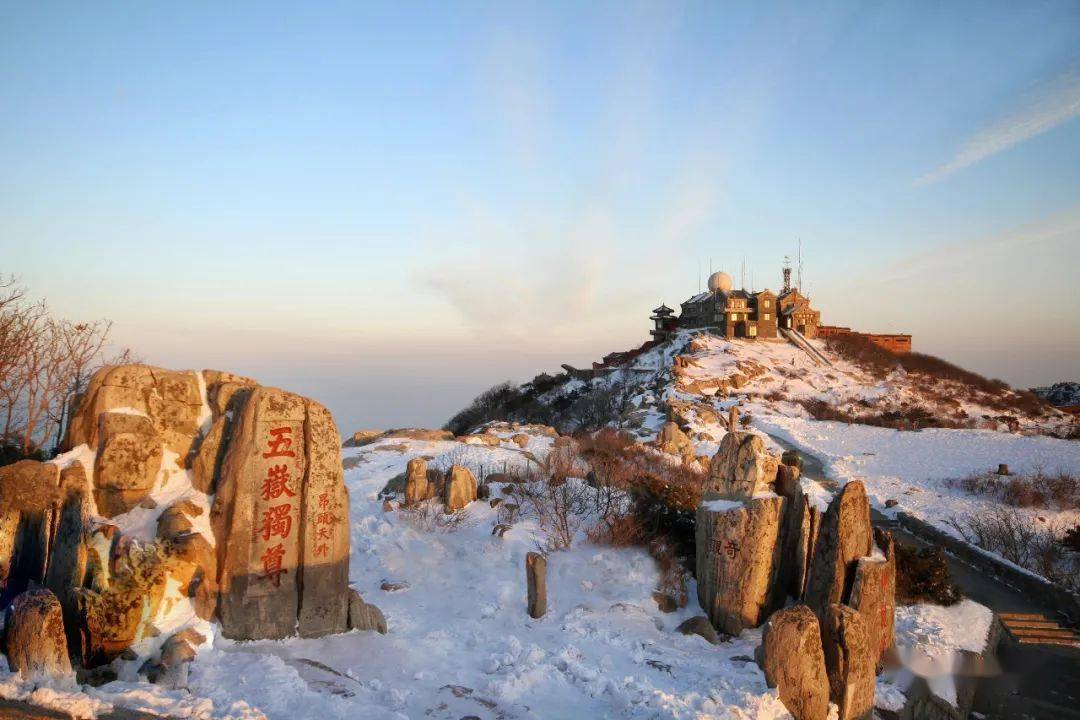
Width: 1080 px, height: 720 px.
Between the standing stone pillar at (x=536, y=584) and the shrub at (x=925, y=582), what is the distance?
5706 mm

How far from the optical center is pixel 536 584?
9.03 meters

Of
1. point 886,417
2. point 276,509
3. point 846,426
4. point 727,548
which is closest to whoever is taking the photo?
point 276,509

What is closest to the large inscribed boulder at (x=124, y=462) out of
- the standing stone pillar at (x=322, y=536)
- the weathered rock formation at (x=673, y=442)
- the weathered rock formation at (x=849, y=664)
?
the standing stone pillar at (x=322, y=536)

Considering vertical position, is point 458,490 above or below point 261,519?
below

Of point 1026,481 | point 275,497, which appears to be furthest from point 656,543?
point 1026,481

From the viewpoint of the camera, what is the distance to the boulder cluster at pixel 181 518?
633 cm

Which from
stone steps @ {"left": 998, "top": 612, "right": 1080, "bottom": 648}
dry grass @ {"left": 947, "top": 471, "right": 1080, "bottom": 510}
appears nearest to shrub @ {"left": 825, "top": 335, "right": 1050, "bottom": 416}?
dry grass @ {"left": 947, "top": 471, "right": 1080, "bottom": 510}

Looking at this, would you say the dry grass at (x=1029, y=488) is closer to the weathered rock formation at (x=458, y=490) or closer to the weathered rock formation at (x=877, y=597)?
the weathered rock formation at (x=877, y=597)

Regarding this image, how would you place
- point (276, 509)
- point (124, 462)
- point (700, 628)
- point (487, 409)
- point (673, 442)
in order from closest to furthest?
1. point (124, 462)
2. point (276, 509)
3. point (700, 628)
4. point (673, 442)
5. point (487, 409)

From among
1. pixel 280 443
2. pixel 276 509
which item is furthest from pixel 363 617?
pixel 280 443

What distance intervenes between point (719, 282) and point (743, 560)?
51.8 meters

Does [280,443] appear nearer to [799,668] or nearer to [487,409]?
[799,668]

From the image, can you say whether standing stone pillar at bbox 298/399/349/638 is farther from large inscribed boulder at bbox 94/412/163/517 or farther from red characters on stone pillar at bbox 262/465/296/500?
large inscribed boulder at bbox 94/412/163/517

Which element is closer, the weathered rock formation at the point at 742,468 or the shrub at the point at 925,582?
the weathered rock formation at the point at 742,468
